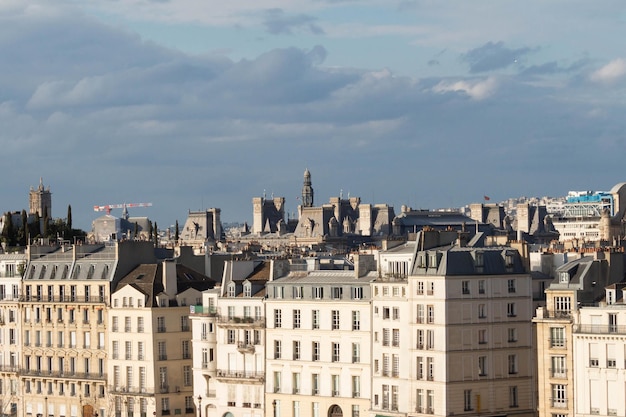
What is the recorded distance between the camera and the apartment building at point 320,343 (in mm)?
102375

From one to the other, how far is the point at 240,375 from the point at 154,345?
27.8ft

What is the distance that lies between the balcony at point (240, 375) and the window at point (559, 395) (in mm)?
21228

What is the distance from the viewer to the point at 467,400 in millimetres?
97062

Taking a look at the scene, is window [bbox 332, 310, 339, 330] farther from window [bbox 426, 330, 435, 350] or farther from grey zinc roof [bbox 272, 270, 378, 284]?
window [bbox 426, 330, 435, 350]

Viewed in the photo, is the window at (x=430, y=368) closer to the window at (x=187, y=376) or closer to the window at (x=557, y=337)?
the window at (x=557, y=337)

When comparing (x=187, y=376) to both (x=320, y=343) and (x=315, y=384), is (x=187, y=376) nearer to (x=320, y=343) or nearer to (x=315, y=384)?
(x=315, y=384)

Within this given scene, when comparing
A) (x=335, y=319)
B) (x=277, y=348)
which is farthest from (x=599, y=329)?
(x=277, y=348)

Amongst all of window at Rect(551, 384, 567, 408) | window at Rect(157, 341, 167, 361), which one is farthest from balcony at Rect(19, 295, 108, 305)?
window at Rect(551, 384, 567, 408)

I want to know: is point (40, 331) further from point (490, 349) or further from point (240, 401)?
point (490, 349)

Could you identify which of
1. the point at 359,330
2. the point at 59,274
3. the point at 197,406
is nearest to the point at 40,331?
the point at 59,274

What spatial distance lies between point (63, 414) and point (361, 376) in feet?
94.7

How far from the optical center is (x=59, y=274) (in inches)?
4887

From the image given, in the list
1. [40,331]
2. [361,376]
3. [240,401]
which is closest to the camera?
[361,376]

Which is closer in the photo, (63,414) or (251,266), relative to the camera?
(251,266)
